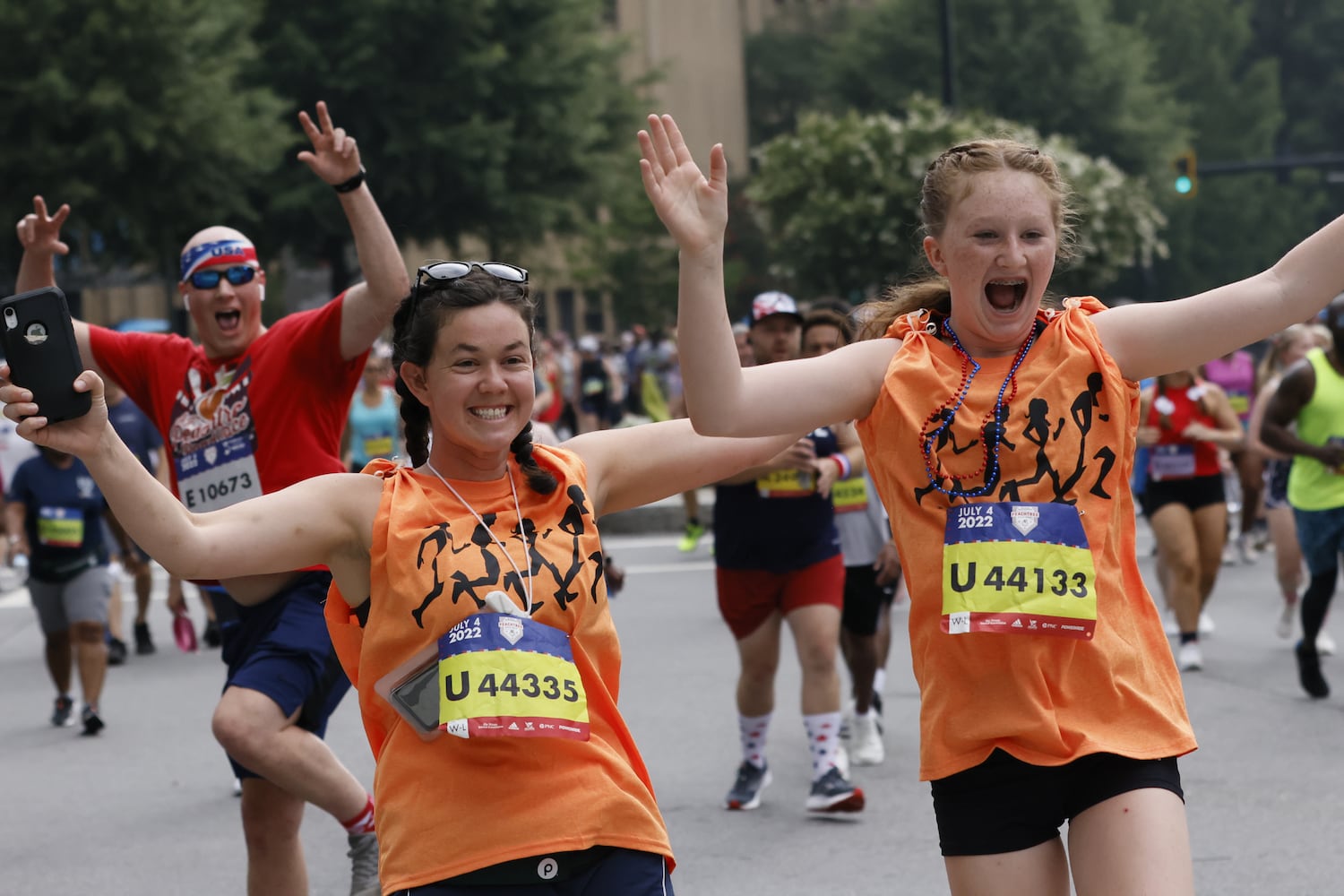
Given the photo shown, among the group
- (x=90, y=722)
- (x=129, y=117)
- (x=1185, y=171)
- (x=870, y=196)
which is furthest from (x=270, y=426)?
(x=1185, y=171)

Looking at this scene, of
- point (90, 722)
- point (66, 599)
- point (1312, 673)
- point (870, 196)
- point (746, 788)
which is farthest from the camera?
point (870, 196)

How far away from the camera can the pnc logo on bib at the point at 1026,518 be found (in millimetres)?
3291

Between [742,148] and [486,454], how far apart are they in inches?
2295

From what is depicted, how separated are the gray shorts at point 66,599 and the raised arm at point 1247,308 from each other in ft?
25.3

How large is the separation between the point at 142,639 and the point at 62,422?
32.9 ft

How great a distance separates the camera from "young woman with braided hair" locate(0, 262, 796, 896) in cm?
309

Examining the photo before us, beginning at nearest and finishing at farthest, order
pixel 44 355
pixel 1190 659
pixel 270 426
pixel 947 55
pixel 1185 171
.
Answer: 1. pixel 44 355
2. pixel 270 426
3. pixel 1190 659
4. pixel 947 55
5. pixel 1185 171

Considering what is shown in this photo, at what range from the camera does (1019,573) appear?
325 centimetres

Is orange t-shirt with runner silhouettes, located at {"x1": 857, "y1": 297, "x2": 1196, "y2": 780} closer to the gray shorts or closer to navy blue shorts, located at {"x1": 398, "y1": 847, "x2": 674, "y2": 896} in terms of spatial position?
navy blue shorts, located at {"x1": 398, "y1": 847, "x2": 674, "y2": 896}

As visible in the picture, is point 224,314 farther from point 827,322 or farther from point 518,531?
point 827,322

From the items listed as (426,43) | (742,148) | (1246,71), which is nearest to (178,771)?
(426,43)

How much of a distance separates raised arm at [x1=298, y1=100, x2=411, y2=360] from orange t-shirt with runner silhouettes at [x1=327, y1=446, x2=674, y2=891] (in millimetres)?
1825

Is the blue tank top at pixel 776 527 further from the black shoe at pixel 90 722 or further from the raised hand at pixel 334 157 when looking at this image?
the black shoe at pixel 90 722

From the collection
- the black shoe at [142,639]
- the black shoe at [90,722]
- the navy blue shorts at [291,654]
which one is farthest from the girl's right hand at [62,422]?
the black shoe at [142,639]
